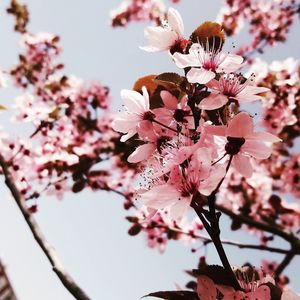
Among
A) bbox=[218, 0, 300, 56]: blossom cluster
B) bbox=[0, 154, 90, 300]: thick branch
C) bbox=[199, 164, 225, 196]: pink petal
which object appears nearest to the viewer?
bbox=[199, 164, 225, 196]: pink petal

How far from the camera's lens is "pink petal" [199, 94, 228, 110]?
99cm

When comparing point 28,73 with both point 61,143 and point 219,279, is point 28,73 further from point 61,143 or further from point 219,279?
point 219,279

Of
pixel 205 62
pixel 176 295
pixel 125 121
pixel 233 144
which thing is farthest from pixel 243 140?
pixel 176 295

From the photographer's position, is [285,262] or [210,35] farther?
[285,262]

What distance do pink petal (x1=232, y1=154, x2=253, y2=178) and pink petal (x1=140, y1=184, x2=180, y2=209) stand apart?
0.68 ft

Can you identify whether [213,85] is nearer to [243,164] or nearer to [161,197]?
[243,164]

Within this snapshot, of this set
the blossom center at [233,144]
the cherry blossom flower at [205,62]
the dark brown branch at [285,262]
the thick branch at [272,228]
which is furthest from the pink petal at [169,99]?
the dark brown branch at [285,262]

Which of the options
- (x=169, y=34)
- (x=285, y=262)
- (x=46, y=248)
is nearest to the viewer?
(x=169, y=34)

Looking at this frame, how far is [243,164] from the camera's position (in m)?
1.06

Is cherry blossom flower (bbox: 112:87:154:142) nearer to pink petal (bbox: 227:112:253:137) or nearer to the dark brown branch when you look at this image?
pink petal (bbox: 227:112:253:137)

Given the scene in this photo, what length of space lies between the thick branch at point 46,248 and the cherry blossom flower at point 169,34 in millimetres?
1076

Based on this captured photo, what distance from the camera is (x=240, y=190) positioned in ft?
15.9

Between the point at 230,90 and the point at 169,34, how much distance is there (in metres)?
0.25

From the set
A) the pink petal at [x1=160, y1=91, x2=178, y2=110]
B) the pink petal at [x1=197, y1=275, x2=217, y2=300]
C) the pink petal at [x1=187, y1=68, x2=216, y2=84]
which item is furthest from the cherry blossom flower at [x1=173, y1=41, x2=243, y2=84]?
the pink petal at [x1=197, y1=275, x2=217, y2=300]
